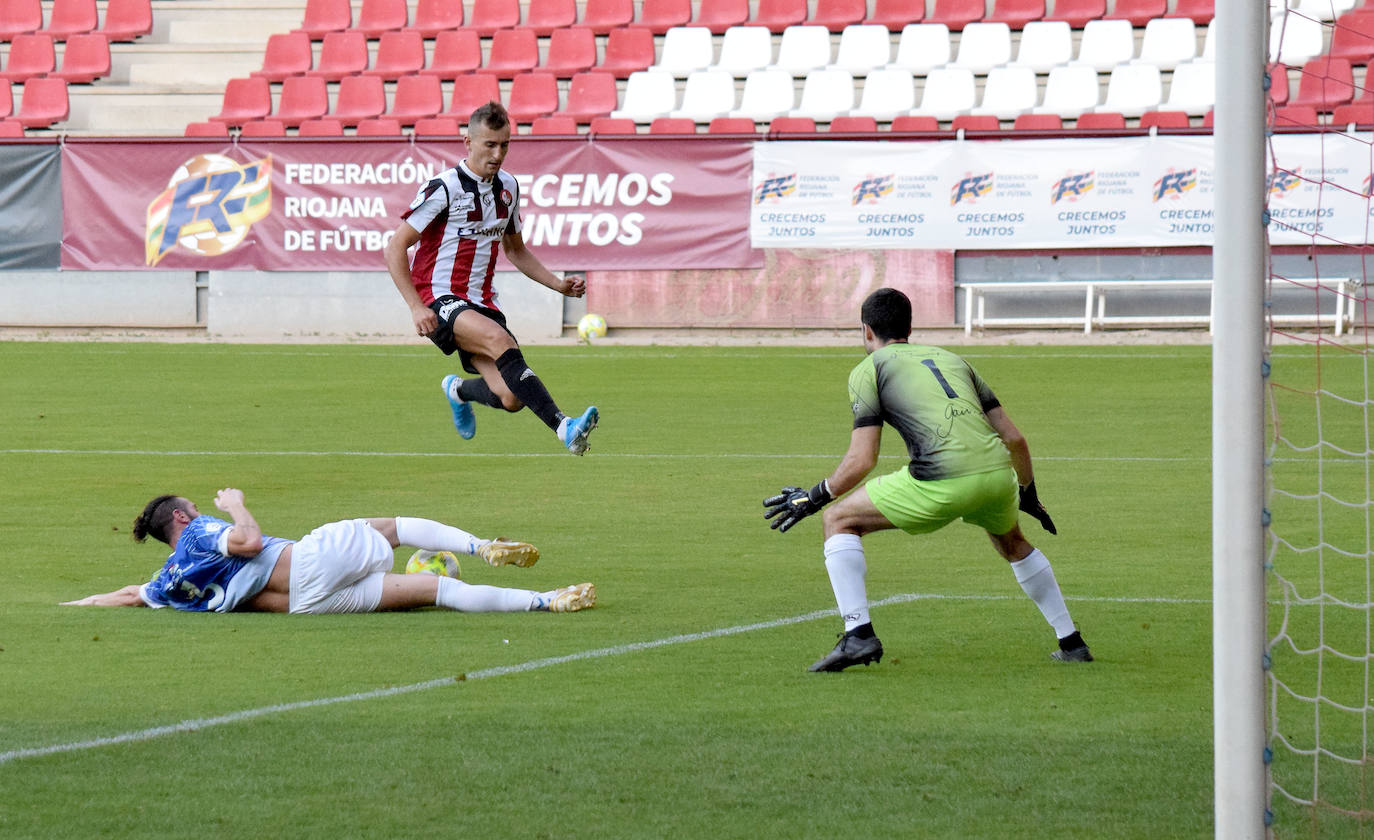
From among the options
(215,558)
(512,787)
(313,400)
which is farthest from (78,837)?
(313,400)

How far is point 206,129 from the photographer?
25641 mm

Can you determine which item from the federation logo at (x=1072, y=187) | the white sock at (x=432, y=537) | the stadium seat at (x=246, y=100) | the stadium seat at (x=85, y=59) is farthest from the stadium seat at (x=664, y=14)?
the white sock at (x=432, y=537)

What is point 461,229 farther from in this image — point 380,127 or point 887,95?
point 380,127

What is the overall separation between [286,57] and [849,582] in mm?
23595

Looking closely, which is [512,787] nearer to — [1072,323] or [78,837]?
[78,837]

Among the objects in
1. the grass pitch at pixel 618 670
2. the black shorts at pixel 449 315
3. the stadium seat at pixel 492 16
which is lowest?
A: the grass pitch at pixel 618 670

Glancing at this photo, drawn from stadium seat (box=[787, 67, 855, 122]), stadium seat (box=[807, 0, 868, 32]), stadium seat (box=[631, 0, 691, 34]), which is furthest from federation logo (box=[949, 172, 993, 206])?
stadium seat (box=[631, 0, 691, 34])

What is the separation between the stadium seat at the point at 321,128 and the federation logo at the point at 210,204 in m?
2.73

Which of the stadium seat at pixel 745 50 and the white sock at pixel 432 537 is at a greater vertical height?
the stadium seat at pixel 745 50

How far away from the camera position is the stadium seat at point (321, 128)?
85.5 feet

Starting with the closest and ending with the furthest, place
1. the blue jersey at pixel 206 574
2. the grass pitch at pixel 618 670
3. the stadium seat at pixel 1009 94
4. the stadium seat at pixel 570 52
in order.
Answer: the grass pitch at pixel 618 670, the blue jersey at pixel 206 574, the stadium seat at pixel 1009 94, the stadium seat at pixel 570 52

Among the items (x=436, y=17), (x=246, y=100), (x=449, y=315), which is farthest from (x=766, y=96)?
(x=449, y=315)

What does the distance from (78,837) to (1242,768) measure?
274 centimetres

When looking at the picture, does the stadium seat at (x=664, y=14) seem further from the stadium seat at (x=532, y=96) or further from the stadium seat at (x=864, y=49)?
the stadium seat at (x=864, y=49)
